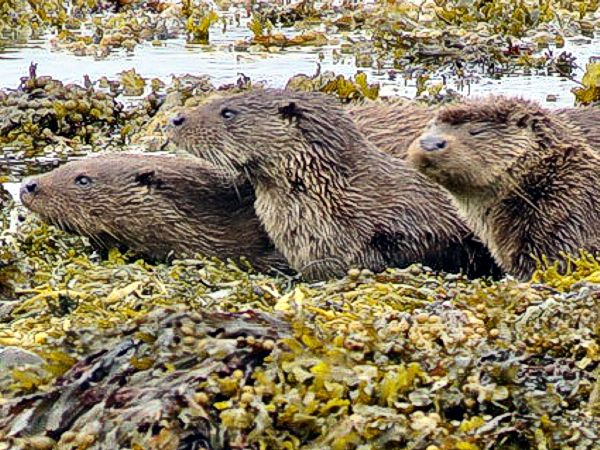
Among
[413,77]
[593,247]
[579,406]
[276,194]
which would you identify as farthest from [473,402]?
[413,77]

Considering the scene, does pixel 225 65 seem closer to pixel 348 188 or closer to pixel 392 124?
pixel 392 124

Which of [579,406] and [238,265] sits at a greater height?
[579,406]

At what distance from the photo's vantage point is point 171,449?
3.67 meters

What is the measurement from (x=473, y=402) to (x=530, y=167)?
228cm

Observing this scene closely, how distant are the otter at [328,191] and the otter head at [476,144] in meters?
0.38

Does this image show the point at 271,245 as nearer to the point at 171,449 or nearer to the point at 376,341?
the point at 376,341

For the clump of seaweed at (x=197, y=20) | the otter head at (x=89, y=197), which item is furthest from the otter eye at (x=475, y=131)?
the clump of seaweed at (x=197, y=20)

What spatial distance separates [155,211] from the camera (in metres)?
6.62

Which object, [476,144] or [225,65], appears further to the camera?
[225,65]

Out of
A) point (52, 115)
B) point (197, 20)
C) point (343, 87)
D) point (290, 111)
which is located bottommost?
point (197, 20)

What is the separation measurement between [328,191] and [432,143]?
67 cm

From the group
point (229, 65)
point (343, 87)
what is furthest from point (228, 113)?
point (229, 65)

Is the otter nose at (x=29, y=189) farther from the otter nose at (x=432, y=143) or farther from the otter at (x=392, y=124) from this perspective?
the otter nose at (x=432, y=143)

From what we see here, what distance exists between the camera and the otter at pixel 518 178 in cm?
587
